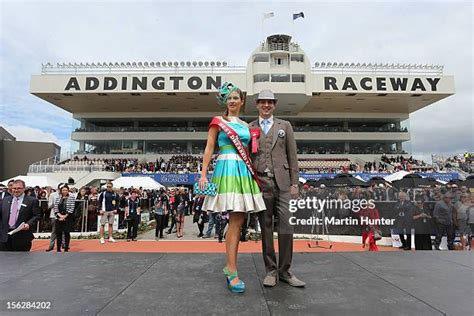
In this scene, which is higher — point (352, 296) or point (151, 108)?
point (151, 108)

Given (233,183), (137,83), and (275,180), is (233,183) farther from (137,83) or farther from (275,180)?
(137,83)

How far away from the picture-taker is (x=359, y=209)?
8.58 m

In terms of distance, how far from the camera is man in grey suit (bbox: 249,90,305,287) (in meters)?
2.64

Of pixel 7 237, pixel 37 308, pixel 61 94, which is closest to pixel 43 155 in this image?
pixel 61 94

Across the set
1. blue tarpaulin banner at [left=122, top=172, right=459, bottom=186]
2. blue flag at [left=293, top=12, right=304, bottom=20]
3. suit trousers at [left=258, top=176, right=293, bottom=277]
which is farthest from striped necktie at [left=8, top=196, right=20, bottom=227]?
blue flag at [left=293, top=12, right=304, bottom=20]

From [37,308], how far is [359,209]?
27.1ft

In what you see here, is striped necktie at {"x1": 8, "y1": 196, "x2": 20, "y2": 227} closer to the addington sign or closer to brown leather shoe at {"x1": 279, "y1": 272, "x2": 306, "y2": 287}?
brown leather shoe at {"x1": 279, "y1": 272, "x2": 306, "y2": 287}

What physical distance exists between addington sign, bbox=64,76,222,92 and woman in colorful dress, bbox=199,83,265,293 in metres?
28.7

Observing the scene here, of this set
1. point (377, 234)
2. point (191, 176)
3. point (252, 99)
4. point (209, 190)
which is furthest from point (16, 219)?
point (252, 99)

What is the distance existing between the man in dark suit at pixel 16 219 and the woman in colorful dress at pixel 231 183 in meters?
3.55

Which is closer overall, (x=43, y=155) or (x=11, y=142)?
(x=11, y=142)

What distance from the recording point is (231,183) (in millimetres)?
2418

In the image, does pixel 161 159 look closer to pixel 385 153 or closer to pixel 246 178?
pixel 385 153

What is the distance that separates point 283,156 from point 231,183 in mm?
612
